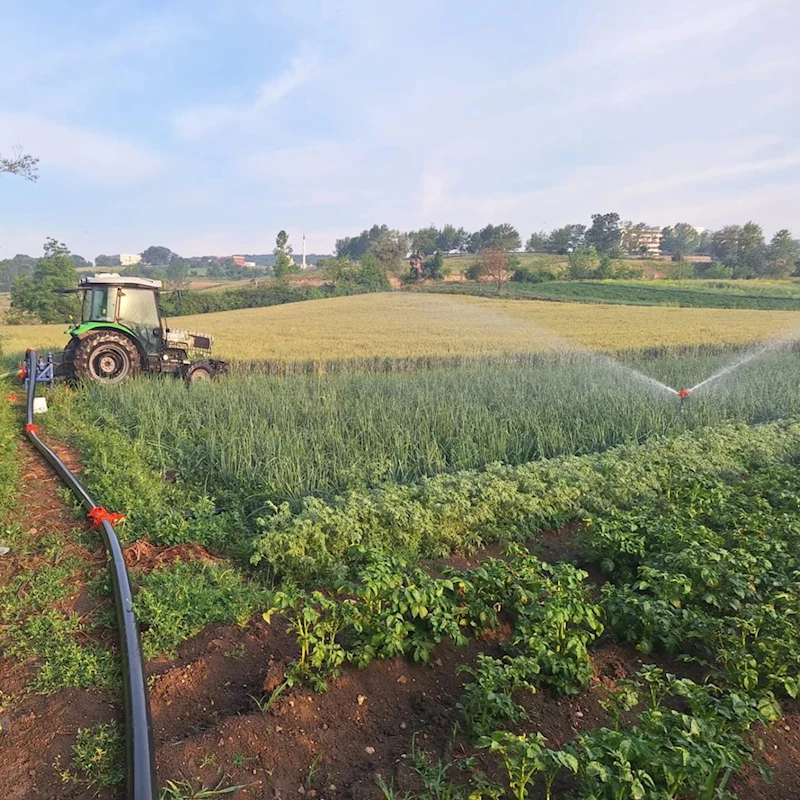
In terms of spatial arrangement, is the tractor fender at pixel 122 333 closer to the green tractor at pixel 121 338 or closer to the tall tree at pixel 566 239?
the green tractor at pixel 121 338

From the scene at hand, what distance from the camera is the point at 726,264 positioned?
62.2m

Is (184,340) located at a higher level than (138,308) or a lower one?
lower

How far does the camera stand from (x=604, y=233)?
7788cm

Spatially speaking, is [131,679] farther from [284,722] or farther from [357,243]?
[357,243]

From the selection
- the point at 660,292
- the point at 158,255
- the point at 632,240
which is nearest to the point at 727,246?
the point at 632,240

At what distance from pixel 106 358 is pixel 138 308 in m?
1.19

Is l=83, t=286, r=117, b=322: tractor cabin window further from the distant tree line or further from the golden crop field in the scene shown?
the distant tree line

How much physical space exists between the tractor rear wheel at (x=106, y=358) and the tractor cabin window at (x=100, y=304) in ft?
1.49

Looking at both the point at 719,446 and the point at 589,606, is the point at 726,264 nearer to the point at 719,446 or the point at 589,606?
the point at 719,446

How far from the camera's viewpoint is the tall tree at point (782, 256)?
56.2 metres

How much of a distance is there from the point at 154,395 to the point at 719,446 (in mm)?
8635

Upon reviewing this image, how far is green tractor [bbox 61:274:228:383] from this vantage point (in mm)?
10625

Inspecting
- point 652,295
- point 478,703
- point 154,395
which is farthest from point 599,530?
point 652,295

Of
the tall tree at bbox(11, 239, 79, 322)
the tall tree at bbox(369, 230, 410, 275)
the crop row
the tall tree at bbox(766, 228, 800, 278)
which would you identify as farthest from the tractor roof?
the tall tree at bbox(766, 228, 800, 278)
